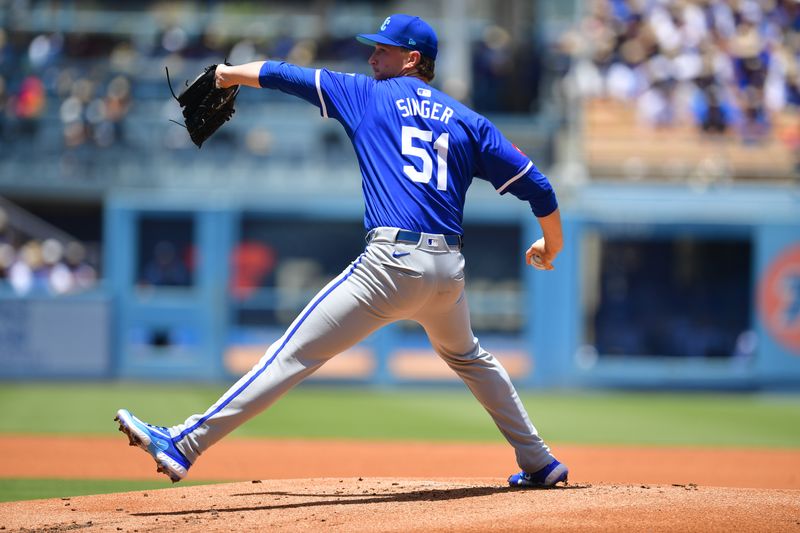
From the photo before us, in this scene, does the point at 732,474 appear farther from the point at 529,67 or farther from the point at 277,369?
the point at 529,67

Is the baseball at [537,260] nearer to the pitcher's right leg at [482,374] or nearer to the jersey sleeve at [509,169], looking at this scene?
the jersey sleeve at [509,169]

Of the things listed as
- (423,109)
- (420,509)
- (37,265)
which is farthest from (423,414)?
(423,109)

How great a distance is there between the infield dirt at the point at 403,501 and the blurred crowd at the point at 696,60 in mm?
10261

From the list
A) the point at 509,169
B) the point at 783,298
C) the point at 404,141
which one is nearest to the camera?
the point at 404,141

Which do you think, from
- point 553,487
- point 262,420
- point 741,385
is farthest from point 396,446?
point 741,385

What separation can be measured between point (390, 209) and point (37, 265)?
11.6 m

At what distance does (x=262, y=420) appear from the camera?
34.4 feet

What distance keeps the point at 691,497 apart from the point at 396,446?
12.9 feet

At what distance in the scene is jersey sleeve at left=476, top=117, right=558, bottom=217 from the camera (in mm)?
4809

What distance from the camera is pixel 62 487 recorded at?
6.10 metres

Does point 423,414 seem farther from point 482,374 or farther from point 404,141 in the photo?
point 404,141

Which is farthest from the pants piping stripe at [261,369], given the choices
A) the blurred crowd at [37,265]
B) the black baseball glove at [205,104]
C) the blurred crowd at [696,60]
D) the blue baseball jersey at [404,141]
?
the blurred crowd at [696,60]

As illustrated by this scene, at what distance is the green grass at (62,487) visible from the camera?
5730mm

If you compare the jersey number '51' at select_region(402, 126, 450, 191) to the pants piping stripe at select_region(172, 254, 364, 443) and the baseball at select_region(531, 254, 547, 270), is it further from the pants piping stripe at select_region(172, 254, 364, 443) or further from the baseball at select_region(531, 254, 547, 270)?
the baseball at select_region(531, 254, 547, 270)
